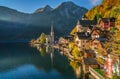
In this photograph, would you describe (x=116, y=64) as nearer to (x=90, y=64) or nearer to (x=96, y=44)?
(x=90, y=64)

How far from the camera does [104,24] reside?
95.4 m

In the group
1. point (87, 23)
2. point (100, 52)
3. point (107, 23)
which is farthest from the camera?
point (87, 23)

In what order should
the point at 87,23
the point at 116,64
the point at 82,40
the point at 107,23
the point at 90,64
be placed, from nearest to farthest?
the point at 116,64
the point at 90,64
the point at 107,23
the point at 82,40
the point at 87,23

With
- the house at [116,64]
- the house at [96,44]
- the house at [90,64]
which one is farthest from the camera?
the house at [96,44]

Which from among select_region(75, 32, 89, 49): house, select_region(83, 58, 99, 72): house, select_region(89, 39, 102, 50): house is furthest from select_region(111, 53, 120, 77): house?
select_region(75, 32, 89, 49): house

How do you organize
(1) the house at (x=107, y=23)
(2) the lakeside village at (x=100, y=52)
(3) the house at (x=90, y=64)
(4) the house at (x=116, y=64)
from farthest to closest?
(1) the house at (x=107, y=23) → (3) the house at (x=90, y=64) → (2) the lakeside village at (x=100, y=52) → (4) the house at (x=116, y=64)

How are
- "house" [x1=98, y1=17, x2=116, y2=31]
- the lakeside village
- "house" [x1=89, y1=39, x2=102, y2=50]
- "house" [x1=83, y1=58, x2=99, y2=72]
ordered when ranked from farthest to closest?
"house" [x1=98, y1=17, x2=116, y2=31]
"house" [x1=89, y1=39, x2=102, y2=50]
"house" [x1=83, y1=58, x2=99, y2=72]
the lakeside village

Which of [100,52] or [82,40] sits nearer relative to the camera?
[100,52]

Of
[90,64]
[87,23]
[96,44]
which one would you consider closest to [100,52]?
[96,44]

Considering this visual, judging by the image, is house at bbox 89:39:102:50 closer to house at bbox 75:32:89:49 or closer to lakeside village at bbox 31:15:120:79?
lakeside village at bbox 31:15:120:79

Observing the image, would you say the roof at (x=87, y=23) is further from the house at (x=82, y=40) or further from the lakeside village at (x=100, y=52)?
the house at (x=82, y=40)

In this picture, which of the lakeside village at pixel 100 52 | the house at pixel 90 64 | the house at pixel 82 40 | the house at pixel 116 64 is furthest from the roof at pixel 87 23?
the house at pixel 116 64

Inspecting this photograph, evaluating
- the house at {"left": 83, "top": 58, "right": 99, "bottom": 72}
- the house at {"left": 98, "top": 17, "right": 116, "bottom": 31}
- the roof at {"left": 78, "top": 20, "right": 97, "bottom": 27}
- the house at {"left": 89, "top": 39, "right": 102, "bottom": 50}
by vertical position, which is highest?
the roof at {"left": 78, "top": 20, "right": 97, "bottom": 27}

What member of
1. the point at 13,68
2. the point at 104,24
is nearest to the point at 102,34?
the point at 104,24
